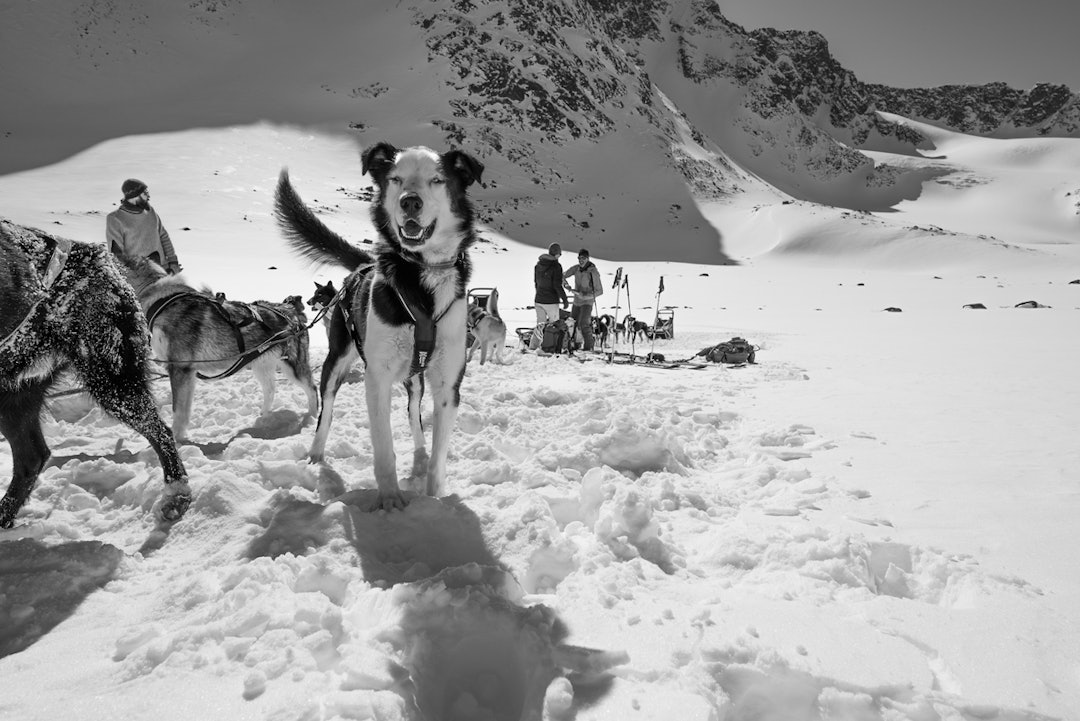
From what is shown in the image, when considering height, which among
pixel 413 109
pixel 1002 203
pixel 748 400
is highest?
pixel 413 109

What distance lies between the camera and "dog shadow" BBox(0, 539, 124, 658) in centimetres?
176

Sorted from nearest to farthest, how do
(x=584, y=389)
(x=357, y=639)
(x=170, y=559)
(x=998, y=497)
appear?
(x=357, y=639) < (x=170, y=559) < (x=998, y=497) < (x=584, y=389)

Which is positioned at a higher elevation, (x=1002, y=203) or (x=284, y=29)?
(x=284, y=29)

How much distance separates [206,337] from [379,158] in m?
2.58

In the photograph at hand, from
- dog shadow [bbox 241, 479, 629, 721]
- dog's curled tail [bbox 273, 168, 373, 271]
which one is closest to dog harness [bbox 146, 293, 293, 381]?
dog's curled tail [bbox 273, 168, 373, 271]

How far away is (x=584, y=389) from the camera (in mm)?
6211

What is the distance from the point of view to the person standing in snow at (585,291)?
11.4m

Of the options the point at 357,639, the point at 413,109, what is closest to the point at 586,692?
the point at 357,639

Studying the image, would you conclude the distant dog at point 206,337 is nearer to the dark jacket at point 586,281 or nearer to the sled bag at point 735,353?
the sled bag at point 735,353

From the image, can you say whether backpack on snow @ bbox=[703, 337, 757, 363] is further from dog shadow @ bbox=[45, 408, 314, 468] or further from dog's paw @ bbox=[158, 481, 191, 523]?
dog's paw @ bbox=[158, 481, 191, 523]

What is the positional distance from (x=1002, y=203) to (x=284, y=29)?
124m

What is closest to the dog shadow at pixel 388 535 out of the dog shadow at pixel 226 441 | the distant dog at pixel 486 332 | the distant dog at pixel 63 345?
the distant dog at pixel 63 345

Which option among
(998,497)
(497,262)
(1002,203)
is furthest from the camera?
(1002,203)

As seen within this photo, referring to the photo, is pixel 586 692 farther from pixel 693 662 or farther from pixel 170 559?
pixel 170 559
